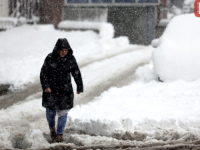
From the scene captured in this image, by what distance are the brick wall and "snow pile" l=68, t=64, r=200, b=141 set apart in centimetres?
1180

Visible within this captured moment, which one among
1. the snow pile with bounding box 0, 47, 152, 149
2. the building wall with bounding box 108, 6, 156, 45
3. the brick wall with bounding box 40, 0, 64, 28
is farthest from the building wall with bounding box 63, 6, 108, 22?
the snow pile with bounding box 0, 47, 152, 149

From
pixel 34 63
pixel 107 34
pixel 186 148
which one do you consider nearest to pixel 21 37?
pixel 107 34

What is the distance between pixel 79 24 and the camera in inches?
630

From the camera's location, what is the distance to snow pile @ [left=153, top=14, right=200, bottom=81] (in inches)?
235

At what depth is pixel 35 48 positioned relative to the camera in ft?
42.8

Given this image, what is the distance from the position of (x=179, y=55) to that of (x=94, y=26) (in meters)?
10.1

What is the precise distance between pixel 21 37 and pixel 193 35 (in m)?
10.7

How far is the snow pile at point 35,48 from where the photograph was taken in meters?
8.24

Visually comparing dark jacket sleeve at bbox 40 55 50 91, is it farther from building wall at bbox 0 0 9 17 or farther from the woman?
building wall at bbox 0 0 9 17

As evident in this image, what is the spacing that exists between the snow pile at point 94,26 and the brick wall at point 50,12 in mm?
502

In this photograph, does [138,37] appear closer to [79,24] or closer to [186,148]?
[79,24]

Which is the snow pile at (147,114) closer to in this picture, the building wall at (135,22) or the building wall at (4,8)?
the building wall at (135,22)

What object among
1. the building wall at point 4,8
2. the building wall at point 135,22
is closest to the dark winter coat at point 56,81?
the building wall at point 4,8

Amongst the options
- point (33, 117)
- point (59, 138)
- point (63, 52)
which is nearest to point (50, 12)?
point (33, 117)
